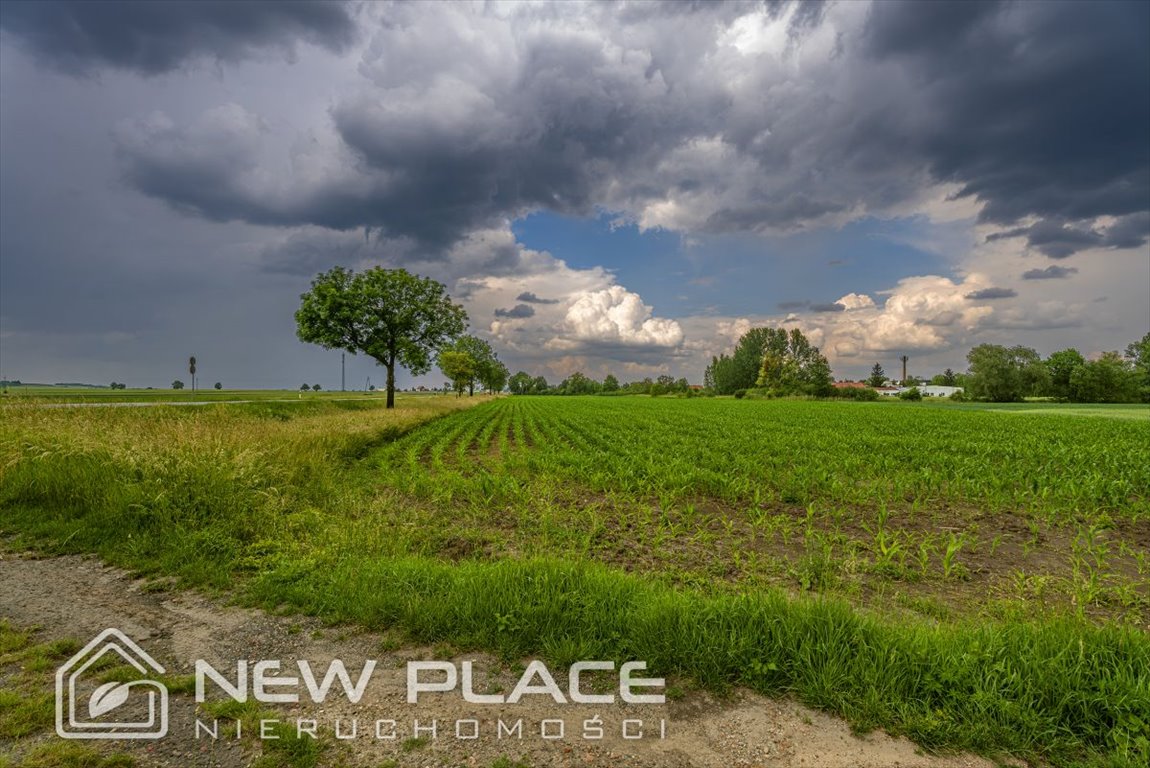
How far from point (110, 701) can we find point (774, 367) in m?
115

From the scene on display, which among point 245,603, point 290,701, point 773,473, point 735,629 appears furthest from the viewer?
point 773,473

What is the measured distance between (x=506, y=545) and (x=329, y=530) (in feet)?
9.24

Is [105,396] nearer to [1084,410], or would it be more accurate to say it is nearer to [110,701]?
[110,701]

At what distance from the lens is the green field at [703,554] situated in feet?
12.5

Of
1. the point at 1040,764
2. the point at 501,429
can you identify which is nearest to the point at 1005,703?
the point at 1040,764

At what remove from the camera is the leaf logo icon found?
3551mm

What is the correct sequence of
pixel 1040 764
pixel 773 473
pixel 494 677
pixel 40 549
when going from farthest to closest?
pixel 773 473
pixel 40 549
pixel 494 677
pixel 1040 764

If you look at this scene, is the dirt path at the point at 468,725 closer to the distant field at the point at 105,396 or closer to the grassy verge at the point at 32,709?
the grassy verge at the point at 32,709

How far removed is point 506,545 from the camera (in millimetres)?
7906

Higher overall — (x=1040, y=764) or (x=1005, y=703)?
(x=1005, y=703)

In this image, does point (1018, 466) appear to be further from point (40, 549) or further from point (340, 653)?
point (40, 549)

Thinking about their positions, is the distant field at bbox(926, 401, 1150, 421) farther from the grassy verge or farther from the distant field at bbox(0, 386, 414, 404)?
the distant field at bbox(0, 386, 414, 404)

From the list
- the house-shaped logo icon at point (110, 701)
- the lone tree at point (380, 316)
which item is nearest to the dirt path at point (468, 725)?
the house-shaped logo icon at point (110, 701)

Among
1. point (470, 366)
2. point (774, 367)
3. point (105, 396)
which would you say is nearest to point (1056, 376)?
point (774, 367)
